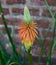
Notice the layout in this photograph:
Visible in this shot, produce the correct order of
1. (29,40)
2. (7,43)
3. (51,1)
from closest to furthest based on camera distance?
(29,40) < (51,1) < (7,43)

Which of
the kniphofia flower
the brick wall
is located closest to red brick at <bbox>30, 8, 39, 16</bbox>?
the brick wall

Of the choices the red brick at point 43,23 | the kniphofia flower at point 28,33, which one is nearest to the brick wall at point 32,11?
the red brick at point 43,23

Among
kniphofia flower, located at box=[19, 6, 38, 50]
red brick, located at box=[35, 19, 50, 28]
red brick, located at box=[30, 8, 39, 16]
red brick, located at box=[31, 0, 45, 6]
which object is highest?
kniphofia flower, located at box=[19, 6, 38, 50]

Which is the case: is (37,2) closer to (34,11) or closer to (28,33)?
(34,11)

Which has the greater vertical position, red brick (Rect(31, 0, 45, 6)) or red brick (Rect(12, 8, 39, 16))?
red brick (Rect(31, 0, 45, 6))

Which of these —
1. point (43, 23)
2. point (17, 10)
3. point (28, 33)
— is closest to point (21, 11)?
point (17, 10)

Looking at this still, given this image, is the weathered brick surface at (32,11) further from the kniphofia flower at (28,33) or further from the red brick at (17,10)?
the kniphofia flower at (28,33)

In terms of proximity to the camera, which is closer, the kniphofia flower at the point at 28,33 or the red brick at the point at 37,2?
the kniphofia flower at the point at 28,33

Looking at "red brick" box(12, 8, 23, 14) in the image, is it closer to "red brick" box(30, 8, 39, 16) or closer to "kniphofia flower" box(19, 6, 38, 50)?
"red brick" box(30, 8, 39, 16)

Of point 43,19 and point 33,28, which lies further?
point 43,19

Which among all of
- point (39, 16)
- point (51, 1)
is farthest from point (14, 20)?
point (51, 1)

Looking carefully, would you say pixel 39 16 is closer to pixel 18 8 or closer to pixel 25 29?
pixel 18 8
